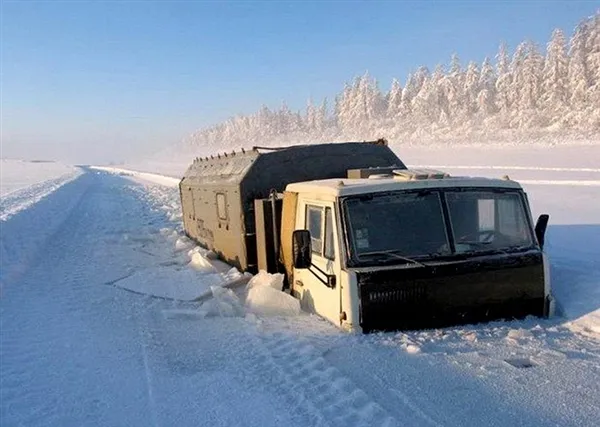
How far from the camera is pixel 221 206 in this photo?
9.66 metres

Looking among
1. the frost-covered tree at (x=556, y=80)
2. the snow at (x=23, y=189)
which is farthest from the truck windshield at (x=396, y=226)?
the frost-covered tree at (x=556, y=80)

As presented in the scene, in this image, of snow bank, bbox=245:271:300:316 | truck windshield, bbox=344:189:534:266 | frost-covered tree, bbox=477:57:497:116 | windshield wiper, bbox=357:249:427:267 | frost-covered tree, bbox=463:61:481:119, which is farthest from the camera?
frost-covered tree, bbox=463:61:481:119

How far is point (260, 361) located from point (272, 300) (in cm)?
162

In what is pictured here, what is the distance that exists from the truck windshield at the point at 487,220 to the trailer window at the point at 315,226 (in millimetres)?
1466

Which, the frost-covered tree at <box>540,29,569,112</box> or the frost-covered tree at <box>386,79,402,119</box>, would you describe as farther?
the frost-covered tree at <box>386,79,402,119</box>

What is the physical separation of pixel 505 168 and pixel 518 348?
2838 cm

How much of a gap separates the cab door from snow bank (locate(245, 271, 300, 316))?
0.18m

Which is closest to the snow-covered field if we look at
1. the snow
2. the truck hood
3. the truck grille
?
the truck hood

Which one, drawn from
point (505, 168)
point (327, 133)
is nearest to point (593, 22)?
point (505, 168)

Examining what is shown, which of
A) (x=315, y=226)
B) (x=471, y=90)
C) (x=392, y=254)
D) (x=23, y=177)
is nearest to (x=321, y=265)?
(x=315, y=226)

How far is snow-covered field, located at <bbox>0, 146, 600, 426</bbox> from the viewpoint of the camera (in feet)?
13.0

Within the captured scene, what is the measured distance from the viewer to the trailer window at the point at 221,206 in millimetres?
9384

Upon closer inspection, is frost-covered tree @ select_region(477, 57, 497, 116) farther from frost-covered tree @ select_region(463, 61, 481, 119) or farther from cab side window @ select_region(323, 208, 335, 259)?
cab side window @ select_region(323, 208, 335, 259)

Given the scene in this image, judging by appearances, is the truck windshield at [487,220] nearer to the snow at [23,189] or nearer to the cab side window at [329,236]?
the cab side window at [329,236]
